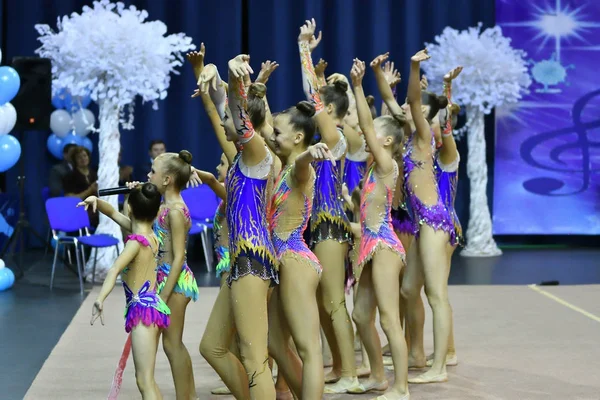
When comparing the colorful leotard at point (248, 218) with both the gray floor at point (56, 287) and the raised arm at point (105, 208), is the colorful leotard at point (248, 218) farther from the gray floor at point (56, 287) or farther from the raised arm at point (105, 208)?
the gray floor at point (56, 287)

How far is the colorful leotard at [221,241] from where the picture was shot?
14.8 feet

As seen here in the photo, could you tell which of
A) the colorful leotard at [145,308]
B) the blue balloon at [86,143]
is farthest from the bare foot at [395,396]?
the blue balloon at [86,143]

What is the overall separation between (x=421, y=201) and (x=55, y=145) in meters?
6.39

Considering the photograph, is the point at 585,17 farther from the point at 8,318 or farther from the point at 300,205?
the point at 300,205

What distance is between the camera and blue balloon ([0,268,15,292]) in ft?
25.5

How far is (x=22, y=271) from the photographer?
8734 mm

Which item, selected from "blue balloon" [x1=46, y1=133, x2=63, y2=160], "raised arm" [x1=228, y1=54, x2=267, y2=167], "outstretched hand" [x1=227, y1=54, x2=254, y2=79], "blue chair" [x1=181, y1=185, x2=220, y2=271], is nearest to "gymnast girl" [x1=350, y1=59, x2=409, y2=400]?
"raised arm" [x1=228, y1=54, x2=267, y2=167]

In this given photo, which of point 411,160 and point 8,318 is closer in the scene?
point 411,160

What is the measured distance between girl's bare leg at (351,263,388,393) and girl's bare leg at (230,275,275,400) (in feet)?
3.34

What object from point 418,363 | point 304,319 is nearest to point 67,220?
point 418,363

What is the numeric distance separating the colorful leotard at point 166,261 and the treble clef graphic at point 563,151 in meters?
7.46

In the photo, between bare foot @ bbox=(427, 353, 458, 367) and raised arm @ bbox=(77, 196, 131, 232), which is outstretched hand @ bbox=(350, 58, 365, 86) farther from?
bare foot @ bbox=(427, 353, 458, 367)

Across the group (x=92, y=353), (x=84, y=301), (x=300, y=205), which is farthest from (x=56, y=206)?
(x=300, y=205)

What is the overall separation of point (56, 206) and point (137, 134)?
2.95 meters
